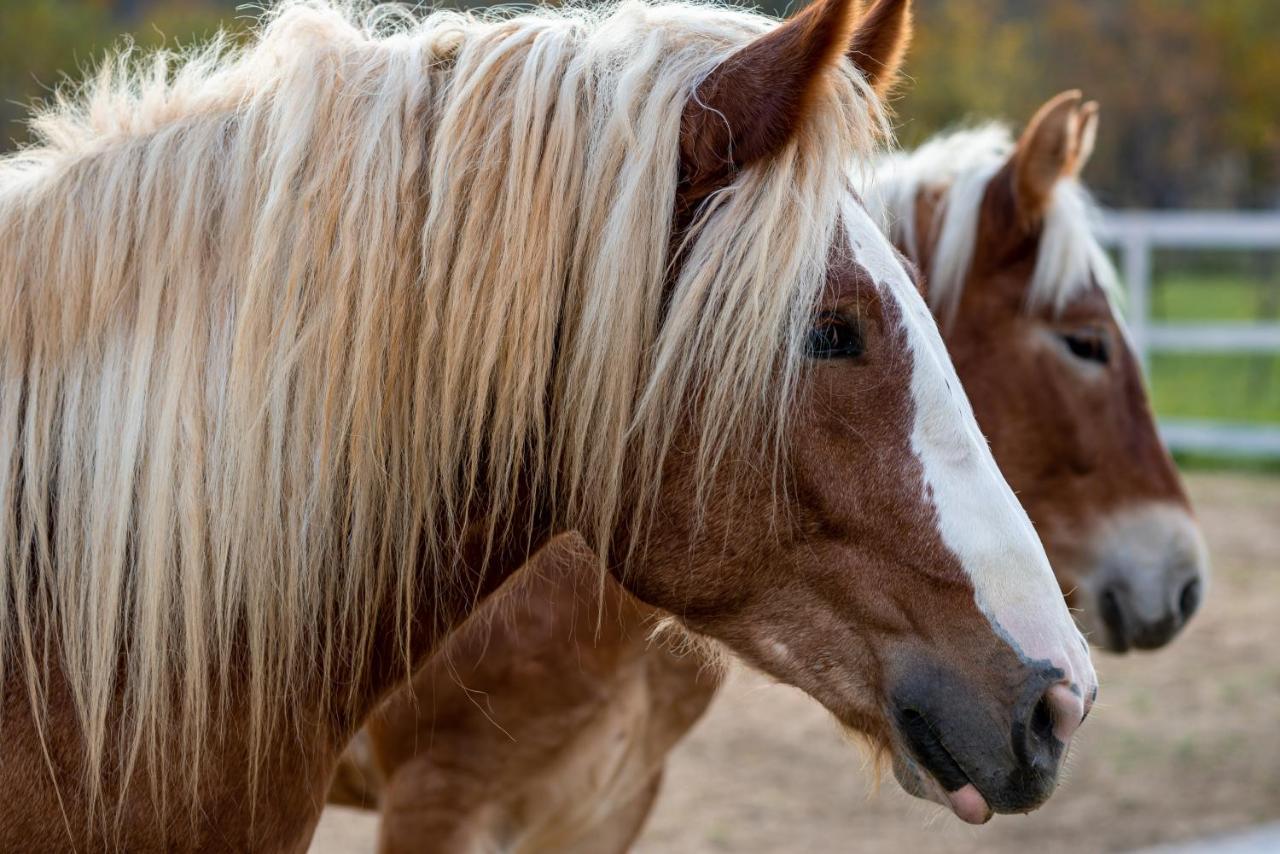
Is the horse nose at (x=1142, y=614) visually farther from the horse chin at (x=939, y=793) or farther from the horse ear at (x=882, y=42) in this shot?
the horse ear at (x=882, y=42)

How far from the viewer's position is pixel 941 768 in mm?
1572

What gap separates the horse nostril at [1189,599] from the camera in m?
3.55

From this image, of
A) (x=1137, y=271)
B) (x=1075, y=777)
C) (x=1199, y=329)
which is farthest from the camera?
(x=1137, y=271)

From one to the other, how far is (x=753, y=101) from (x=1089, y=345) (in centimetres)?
210

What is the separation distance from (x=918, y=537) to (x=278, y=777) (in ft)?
2.80

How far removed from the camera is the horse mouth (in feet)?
5.10

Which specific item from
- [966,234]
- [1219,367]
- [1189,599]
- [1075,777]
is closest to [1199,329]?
[1219,367]

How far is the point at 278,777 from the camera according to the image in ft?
5.16

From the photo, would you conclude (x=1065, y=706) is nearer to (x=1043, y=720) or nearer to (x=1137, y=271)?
(x=1043, y=720)

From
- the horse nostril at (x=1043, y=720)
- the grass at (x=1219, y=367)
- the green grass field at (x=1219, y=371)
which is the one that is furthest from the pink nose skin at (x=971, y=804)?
the green grass field at (x=1219, y=371)

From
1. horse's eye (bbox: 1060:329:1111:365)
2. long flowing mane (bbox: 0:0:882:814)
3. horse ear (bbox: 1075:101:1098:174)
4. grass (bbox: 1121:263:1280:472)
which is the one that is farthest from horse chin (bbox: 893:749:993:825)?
grass (bbox: 1121:263:1280:472)

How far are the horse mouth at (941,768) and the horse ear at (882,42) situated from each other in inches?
34.1

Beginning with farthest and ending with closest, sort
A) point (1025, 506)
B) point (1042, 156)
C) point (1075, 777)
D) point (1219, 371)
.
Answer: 1. point (1219, 371)
2. point (1075, 777)
3. point (1025, 506)
4. point (1042, 156)

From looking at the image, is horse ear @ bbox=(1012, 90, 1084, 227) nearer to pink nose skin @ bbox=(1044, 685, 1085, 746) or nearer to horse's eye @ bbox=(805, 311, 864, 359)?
horse's eye @ bbox=(805, 311, 864, 359)
